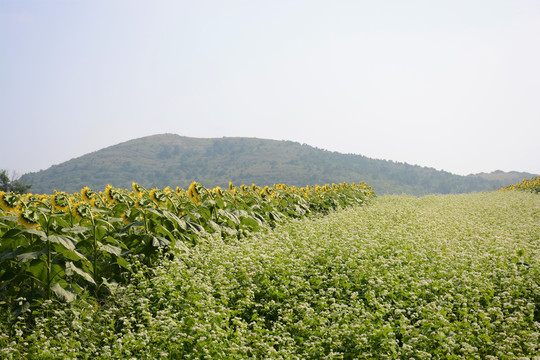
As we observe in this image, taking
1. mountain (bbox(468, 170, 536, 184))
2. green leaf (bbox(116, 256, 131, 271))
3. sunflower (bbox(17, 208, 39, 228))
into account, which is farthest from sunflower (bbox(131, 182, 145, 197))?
mountain (bbox(468, 170, 536, 184))

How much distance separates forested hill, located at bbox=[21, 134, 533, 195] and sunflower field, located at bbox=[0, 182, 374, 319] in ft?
320

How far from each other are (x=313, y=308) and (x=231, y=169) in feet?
486

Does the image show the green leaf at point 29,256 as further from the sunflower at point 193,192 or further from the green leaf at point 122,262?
the sunflower at point 193,192

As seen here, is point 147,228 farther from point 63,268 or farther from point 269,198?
point 269,198

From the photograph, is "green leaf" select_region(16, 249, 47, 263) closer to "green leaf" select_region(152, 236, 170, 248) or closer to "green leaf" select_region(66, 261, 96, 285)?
"green leaf" select_region(66, 261, 96, 285)

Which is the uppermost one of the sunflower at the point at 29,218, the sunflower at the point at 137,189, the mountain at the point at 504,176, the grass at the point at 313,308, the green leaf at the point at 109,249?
the mountain at the point at 504,176

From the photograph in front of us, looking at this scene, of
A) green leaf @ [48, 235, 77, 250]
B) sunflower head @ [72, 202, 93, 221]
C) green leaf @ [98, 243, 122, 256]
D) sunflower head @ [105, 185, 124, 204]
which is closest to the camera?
green leaf @ [48, 235, 77, 250]

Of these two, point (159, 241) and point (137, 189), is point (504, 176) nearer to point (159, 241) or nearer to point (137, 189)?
point (137, 189)

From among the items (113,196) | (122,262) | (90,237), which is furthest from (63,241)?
(113,196)

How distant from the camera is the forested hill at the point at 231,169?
114m

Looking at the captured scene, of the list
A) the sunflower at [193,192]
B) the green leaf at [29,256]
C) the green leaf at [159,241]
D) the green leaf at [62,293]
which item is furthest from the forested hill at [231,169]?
the green leaf at [29,256]

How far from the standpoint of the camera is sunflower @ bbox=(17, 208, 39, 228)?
190 inches

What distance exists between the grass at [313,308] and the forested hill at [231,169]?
9765 centimetres

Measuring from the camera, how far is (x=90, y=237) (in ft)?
17.2
